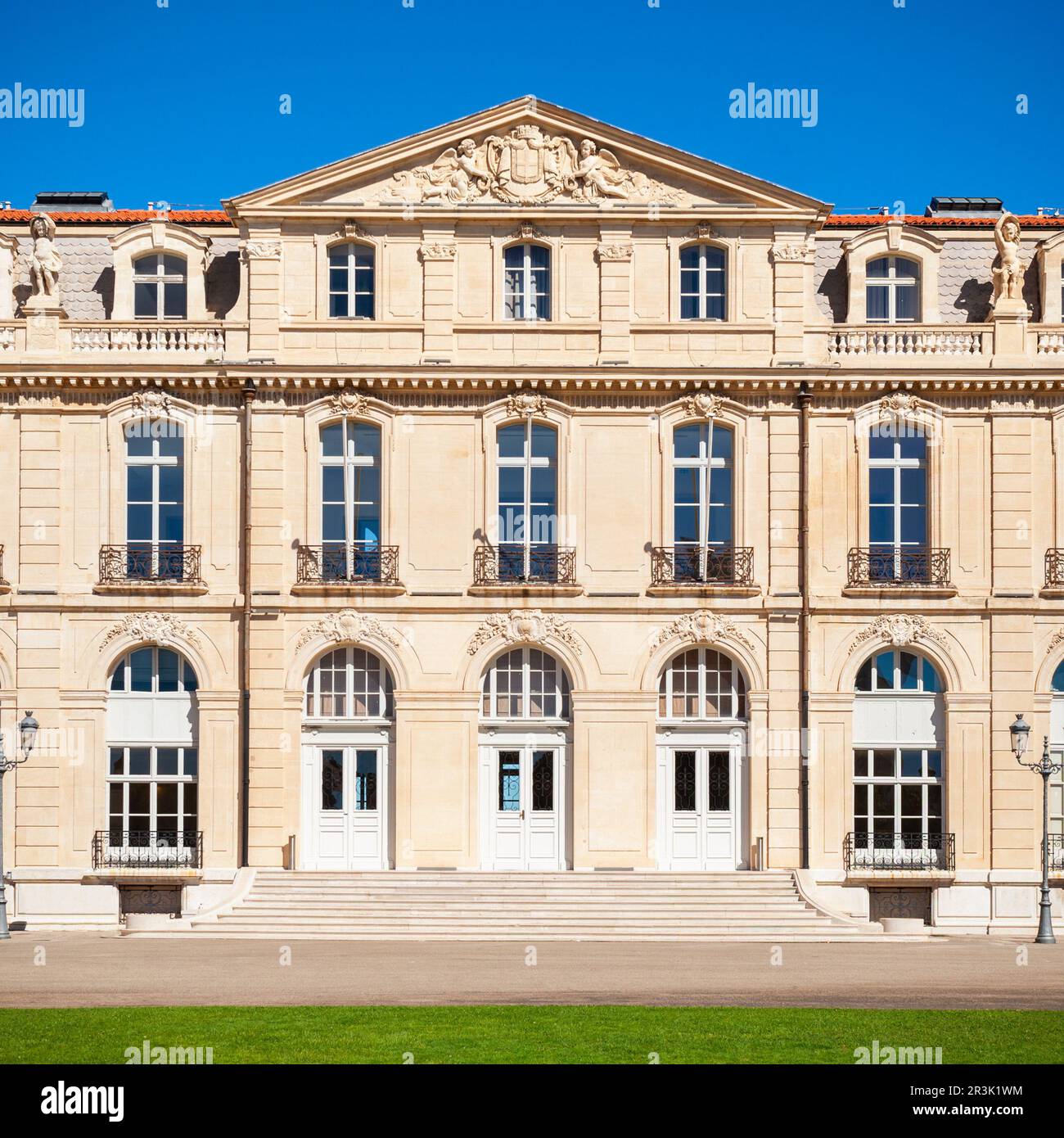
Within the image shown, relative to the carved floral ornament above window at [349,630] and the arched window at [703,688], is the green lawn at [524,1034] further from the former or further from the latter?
the carved floral ornament above window at [349,630]

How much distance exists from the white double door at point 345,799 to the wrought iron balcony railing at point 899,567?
1103 centimetres

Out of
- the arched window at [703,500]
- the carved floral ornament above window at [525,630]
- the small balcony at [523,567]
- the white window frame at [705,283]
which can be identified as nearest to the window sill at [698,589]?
the arched window at [703,500]

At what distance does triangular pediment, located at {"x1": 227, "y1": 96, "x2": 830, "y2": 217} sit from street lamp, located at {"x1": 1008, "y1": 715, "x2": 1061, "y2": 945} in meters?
12.1

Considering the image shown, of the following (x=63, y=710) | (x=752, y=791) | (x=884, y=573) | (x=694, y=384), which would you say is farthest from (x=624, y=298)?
(x=63, y=710)

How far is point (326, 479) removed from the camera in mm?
40906

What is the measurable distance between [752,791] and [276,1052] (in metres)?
21.7

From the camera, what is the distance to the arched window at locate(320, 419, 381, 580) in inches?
1596

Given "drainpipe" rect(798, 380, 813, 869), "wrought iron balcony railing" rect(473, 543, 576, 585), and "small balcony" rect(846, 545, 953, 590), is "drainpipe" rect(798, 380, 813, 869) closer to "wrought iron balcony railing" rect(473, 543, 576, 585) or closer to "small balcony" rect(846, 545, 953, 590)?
"small balcony" rect(846, 545, 953, 590)

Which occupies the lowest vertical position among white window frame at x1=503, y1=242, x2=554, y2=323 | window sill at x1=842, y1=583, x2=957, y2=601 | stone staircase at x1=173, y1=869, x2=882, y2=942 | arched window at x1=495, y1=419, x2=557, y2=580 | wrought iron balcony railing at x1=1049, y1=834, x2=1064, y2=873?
stone staircase at x1=173, y1=869, x2=882, y2=942

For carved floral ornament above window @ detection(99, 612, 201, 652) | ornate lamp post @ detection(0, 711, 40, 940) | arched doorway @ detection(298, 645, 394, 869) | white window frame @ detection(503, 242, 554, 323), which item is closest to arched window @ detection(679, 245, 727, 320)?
white window frame @ detection(503, 242, 554, 323)

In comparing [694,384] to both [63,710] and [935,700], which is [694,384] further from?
[63,710]
